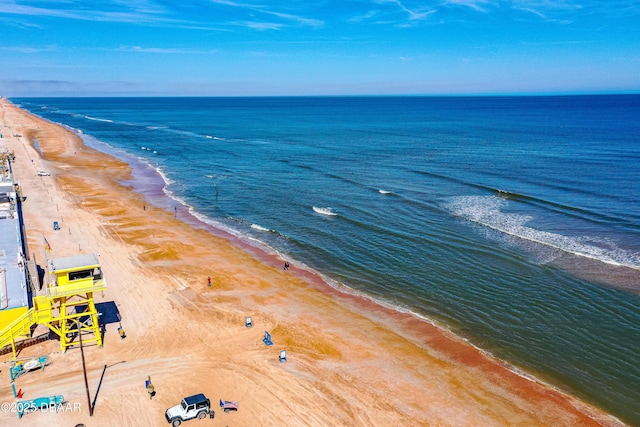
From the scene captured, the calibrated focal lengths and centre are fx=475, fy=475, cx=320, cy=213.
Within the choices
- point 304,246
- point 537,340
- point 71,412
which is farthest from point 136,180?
point 537,340

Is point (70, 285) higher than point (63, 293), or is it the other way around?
point (70, 285)

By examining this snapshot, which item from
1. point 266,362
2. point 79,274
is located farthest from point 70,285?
point 266,362

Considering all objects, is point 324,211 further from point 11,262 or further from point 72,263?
point 72,263

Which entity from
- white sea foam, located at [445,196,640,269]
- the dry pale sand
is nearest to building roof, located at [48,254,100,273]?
the dry pale sand

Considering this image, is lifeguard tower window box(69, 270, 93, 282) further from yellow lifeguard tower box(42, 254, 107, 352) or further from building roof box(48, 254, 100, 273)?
building roof box(48, 254, 100, 273)

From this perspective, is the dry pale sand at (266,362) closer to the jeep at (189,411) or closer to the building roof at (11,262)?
the jeep at (189,411)
